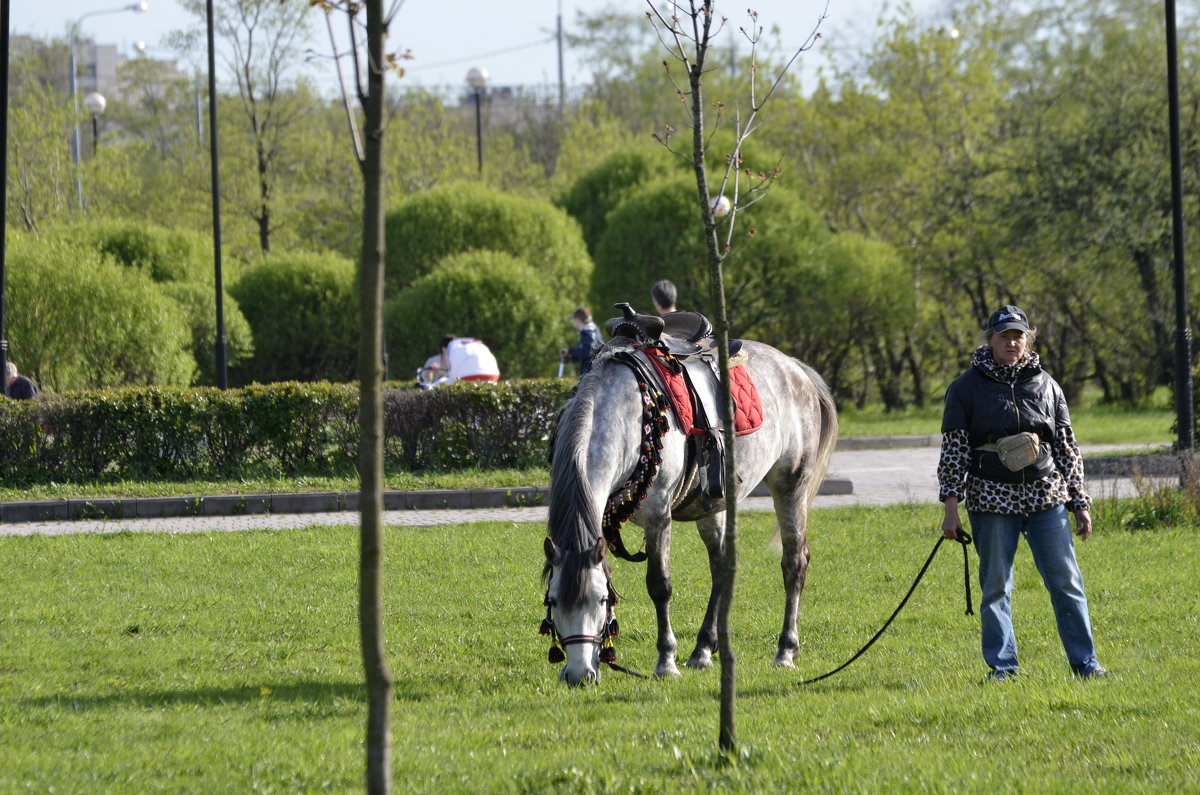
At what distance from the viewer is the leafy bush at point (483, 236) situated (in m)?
29.0

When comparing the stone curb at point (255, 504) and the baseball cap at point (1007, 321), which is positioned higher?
the baseball cap at point (1007, 321)

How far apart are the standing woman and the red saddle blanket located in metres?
1.21

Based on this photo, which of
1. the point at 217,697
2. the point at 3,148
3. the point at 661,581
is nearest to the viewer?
the point at 217,697

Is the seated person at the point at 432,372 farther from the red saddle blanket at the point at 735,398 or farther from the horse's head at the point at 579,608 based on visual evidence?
the horse's head at the point at 579,608

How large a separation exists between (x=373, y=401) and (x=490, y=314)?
Answer: 21.9 metres

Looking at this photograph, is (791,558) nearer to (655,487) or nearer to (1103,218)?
(655,487)

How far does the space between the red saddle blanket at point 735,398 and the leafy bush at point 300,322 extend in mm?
24556

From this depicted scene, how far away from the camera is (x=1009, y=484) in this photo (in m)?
6.92

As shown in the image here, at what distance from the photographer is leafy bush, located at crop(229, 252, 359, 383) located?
32.1 metres

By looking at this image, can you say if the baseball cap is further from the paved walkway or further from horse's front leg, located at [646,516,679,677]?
the paved walkway

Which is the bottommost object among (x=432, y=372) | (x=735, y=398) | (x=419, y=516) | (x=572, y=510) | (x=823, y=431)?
(x=419, y=516)

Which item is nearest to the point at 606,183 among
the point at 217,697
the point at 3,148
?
the point at 3,148

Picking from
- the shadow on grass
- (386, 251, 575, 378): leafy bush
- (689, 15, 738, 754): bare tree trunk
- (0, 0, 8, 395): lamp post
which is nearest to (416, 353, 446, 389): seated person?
(386, 251, 575, 378): leafy bush

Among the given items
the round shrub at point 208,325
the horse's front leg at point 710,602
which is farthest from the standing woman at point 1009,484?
the round shrub at point 208,325
